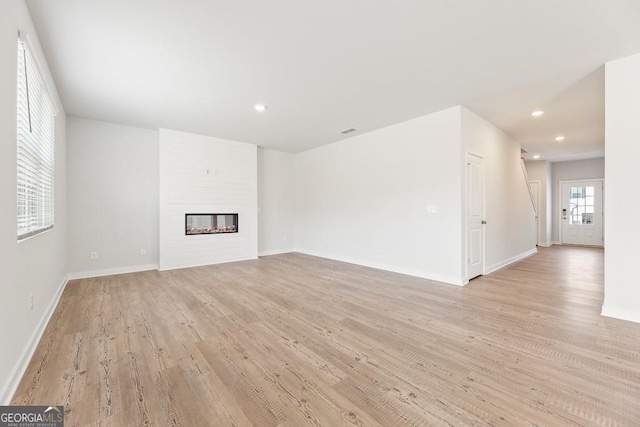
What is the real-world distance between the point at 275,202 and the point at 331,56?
4846 millimetres

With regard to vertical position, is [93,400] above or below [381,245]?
below

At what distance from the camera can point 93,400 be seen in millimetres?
1616

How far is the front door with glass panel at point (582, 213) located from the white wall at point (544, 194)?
0.46m

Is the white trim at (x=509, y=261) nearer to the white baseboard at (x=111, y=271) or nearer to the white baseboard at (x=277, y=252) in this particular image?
the white baseboard at (x=277, y=252)

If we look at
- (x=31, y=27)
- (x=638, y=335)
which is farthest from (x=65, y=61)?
(x=638, y=335)

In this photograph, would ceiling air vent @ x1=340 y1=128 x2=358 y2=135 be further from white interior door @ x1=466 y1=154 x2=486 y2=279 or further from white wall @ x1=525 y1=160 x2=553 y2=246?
white wall @ x1=525 y1=160 x2=553 y2=246

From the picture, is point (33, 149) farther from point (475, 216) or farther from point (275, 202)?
point (475, 216)

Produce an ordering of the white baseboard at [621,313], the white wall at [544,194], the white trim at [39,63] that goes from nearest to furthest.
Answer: the white trim at [39,63], the white baseboard at [621,313], the white wall at [544,194]

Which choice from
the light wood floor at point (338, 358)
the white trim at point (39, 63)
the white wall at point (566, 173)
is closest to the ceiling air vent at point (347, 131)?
the light wood floor at point (338, 358)

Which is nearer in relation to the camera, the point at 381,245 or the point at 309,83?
the point at 309,83

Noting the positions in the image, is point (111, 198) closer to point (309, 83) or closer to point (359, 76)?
point (309, 83)

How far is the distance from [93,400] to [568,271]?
6.83 meters

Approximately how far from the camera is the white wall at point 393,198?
4.23 meters

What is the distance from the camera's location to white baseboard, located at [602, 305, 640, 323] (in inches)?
107
